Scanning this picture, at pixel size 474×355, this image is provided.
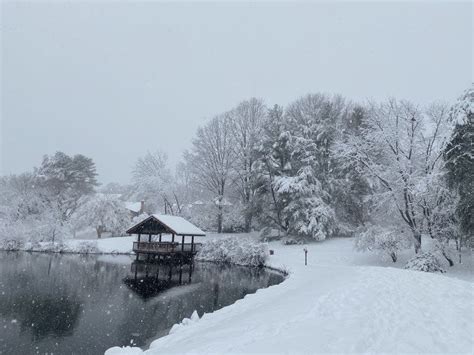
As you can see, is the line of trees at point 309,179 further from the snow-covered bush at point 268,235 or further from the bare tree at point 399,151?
the snow-covered bush at point 268,235

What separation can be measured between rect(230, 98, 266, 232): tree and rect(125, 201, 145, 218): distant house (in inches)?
954

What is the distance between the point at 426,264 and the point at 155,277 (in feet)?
54.7

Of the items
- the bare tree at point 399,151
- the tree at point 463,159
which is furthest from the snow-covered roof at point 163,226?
the tree at point 463,159

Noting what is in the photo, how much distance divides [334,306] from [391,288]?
11.1ft

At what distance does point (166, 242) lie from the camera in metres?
33.4

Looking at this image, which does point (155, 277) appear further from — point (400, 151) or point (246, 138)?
point (246, 138)

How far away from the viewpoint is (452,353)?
5836 mm

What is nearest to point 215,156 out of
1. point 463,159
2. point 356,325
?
point 463,159

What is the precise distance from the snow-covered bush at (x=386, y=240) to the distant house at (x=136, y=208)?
43.4m

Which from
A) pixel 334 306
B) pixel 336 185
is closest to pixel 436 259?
pixel 334 306

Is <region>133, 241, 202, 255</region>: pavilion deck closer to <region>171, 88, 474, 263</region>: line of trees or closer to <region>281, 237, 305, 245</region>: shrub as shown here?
<region>171, 88, 474, 263</region>: line of trees

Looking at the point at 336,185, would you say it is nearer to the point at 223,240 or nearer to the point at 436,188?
the point at 223,240

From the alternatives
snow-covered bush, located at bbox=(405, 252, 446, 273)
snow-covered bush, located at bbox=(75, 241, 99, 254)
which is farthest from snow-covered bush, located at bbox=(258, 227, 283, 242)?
snow-covered bush, located at bbox=(405, 252, 446, 273)

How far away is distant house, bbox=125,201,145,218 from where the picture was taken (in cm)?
6078
